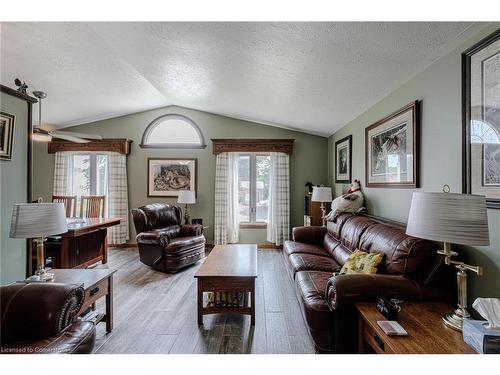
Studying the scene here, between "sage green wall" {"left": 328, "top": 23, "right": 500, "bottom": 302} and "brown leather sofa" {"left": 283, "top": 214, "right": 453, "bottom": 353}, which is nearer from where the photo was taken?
"sage green wall" {"left": 328, "top": 23, "right": 500, "bottom": 302}

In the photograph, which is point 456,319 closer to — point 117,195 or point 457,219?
point 457,219

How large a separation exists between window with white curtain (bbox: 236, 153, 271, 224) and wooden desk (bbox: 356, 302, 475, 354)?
3.88 meters

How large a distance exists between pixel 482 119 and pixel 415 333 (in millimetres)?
1396

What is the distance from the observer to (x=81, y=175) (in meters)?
5.54

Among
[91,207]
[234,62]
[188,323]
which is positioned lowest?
[188,323]

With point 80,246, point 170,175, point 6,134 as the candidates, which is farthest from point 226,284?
point 170,175

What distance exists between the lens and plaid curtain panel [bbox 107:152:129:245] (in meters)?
5.37

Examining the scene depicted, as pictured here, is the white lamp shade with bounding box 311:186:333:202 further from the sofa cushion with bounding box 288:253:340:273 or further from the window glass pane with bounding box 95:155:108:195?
the window glass pane with bounding box 95:155:108:195

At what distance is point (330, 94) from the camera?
3246 mm

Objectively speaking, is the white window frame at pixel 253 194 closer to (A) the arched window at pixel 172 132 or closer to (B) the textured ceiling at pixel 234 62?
(B) the textured ceiling at pixel 234 62

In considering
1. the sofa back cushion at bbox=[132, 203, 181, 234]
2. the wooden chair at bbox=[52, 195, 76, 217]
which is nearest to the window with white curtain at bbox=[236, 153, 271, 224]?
the sofa back cushion at bbox=[132, 203, 181, 234]

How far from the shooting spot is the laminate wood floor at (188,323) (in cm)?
207
